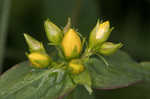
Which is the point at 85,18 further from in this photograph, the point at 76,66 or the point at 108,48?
the point at 76,66

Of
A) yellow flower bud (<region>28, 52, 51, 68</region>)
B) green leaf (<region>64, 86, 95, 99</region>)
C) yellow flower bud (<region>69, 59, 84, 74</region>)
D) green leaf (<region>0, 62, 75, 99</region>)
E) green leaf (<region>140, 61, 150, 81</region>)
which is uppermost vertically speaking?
yellow flower bud (<region>28, 52, 51, 68</region>)

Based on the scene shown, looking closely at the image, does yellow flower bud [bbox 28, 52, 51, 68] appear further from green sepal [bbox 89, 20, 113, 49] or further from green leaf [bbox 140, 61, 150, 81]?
green leaf [bbox 140, 61, 150, 81]

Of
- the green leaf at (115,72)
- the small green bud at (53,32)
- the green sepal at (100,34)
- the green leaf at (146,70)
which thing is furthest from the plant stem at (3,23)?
the green leaf at (146,70)

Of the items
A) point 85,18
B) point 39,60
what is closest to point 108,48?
point 39,60

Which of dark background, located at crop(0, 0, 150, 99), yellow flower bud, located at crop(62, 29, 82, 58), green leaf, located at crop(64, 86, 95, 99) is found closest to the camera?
yellow flower bud, located at crop(62, 29, 82, 58)

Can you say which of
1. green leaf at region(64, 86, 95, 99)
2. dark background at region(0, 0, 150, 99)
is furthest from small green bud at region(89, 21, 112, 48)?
dark background at region(0, 0, 150, 99)

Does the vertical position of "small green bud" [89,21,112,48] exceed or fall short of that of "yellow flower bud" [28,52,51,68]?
it exceeds it

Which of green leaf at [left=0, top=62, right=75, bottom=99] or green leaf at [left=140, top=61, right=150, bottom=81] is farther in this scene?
green leaf at [left=140, top=61, right=150, bottom=81]

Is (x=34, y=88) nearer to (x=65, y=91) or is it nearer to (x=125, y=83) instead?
(x=65, y=91)
